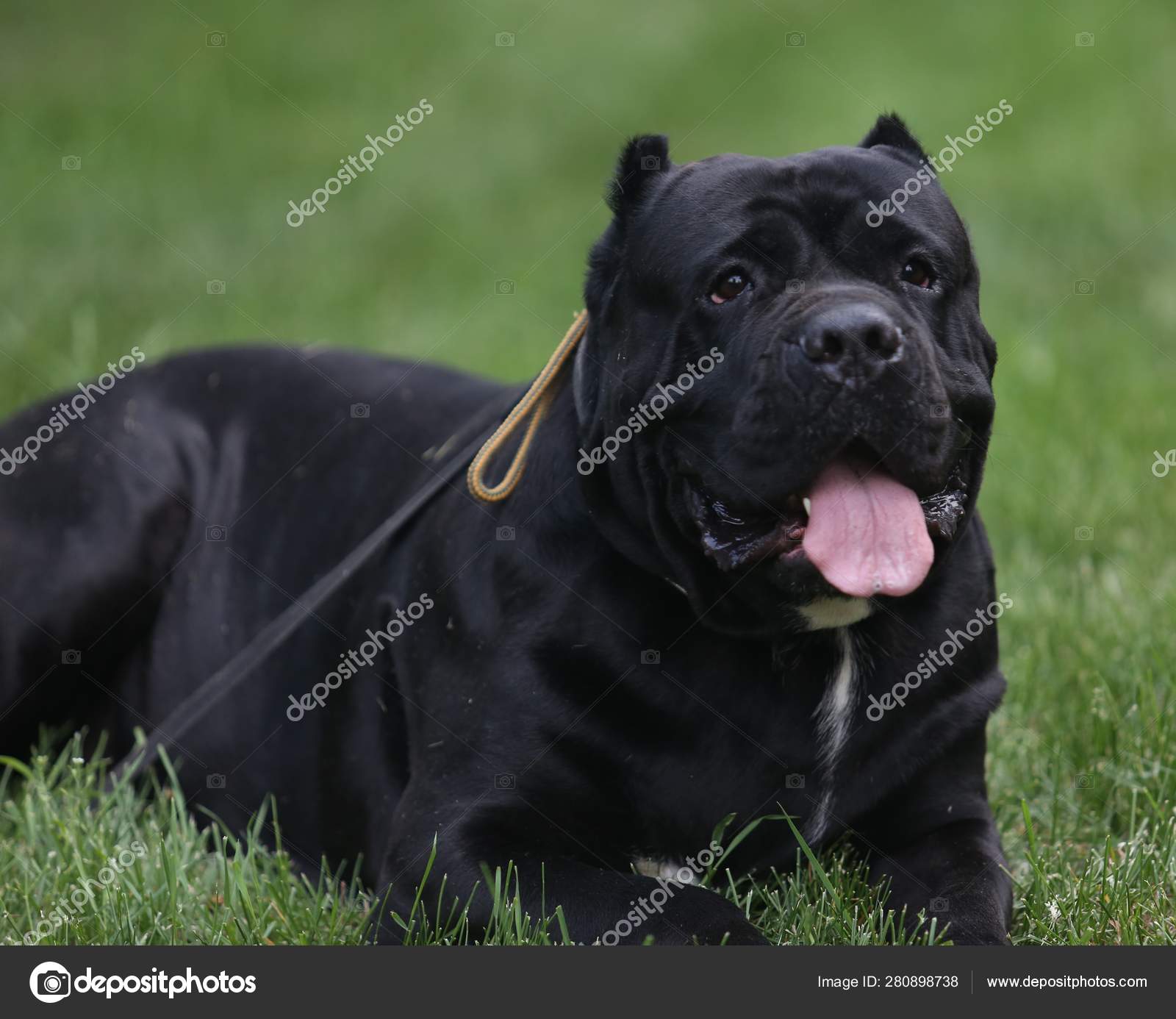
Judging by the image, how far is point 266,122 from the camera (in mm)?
10727

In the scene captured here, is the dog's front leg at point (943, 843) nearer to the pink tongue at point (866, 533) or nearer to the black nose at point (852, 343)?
the pink tongue at point (866, 533)

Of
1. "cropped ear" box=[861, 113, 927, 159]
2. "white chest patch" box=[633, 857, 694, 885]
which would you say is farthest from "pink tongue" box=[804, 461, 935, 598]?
"cropped ear" box=[861, 113, 927, 159]

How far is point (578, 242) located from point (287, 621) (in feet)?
22.0

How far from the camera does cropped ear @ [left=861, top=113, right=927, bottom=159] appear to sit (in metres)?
3.13

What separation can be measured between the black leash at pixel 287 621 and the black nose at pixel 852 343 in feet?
3.20

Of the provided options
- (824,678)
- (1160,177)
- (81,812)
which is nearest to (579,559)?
(824,678)

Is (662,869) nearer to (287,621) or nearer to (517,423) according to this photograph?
(517,423)

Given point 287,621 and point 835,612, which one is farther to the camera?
point 287,621

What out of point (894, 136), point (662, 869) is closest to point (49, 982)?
point (662, 869)

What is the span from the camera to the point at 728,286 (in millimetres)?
2855

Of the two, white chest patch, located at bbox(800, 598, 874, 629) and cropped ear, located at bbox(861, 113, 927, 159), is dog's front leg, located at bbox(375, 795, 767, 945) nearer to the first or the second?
white chest patch, located at bbox(800, 598, 874, 629)

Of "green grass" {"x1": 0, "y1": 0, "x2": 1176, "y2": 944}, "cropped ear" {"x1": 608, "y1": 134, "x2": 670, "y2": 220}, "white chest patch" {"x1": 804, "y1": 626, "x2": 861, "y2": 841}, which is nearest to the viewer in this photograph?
"white chest patch" {"x1": 804, "y1": 626, "x2": 861, "y2": 841}

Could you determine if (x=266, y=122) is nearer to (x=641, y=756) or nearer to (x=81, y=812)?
(x=81, y=812)

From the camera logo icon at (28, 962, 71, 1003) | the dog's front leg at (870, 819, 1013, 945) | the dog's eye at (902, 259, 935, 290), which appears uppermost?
the dog's eye at (902, 259, 935, 290)
